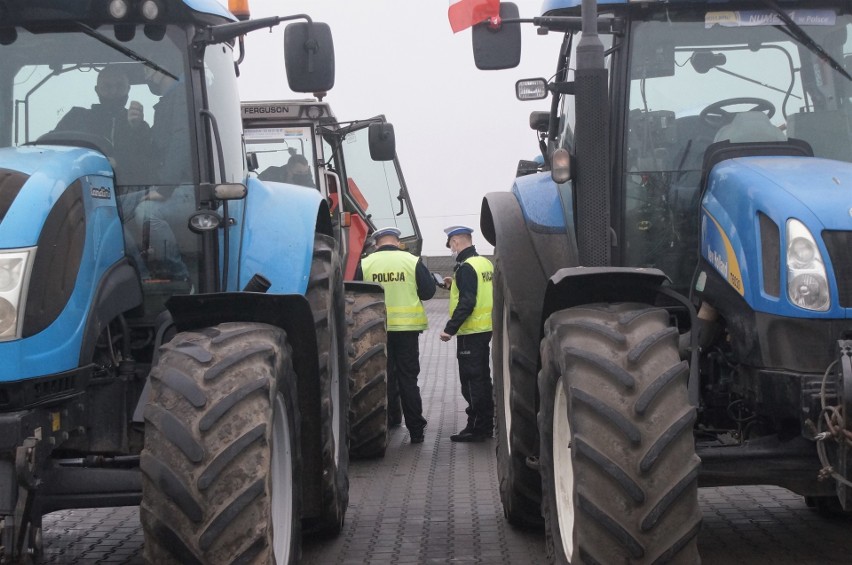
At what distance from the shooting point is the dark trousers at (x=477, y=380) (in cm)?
1033

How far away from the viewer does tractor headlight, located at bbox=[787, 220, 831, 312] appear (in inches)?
189

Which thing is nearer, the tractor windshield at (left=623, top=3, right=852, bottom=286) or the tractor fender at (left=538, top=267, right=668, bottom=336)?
the tractor fender at (left=538, top=267, right=668, bottom=336)

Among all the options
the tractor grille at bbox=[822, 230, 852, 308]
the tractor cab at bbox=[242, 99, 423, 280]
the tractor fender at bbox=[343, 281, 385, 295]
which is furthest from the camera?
the tractor cab at bbox=[242, 99, 423, 280]

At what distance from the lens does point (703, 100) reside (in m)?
5.89

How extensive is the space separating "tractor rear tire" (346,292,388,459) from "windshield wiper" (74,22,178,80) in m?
3.70

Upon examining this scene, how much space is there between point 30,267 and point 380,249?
21.8ft

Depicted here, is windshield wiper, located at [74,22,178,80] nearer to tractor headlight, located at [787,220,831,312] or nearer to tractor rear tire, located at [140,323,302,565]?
tractor rear tire, located at [140,323,302,565]

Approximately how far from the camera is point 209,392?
449cm

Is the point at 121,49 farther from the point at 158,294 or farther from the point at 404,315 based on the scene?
the point at 404,315

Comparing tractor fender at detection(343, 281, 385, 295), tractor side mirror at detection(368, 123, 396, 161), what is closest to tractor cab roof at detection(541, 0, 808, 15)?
tractor fender at detection(343, 281, 385, 295)

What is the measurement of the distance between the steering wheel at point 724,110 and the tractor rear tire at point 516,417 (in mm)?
1259

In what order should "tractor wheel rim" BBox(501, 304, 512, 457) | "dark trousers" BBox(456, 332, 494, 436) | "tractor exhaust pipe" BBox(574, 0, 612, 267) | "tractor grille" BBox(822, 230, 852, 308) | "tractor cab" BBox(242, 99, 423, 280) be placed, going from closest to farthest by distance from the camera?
Result: "tractor grille" BBox(822, 230, 852, 308)
"tractor exhaust pipe" BBox(574, 0, 612, 267)
"tractor wheel rim" BBox(501, 304, 512, 457)
"dark trousers" BBox(456, 332, 494, 436)
"tractor cab" BBox(242, 99, 423, 280)

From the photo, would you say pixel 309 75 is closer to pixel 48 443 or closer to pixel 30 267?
pixel 30 267

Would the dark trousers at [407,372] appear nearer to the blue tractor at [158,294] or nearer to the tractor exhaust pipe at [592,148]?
the blue tractor at [158,294]
